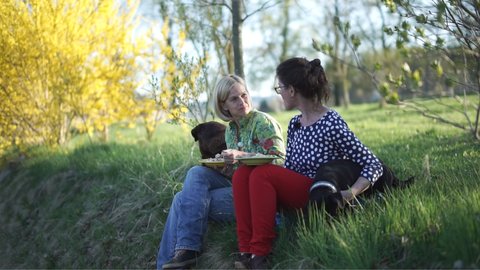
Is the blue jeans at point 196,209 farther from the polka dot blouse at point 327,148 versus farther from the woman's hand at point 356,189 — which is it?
the woman's hand at point 356,189

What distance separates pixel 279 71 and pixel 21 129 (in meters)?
5.81

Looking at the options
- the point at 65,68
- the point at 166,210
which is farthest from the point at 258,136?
the point at 65,68

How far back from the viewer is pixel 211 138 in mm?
4086

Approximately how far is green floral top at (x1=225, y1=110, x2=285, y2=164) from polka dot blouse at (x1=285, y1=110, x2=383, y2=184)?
0.21m

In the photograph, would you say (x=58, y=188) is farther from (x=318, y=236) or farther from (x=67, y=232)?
(x=318, y=236)

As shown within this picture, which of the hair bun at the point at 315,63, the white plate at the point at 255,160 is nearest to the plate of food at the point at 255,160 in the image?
the white plate at the point at 255,160

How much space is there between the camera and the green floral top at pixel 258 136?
352cm

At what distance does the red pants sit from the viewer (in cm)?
288

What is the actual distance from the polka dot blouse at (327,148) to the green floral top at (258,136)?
0.21 metres

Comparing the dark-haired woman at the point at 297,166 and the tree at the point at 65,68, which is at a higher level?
the tree at the point at 65,68

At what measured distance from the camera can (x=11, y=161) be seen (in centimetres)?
814

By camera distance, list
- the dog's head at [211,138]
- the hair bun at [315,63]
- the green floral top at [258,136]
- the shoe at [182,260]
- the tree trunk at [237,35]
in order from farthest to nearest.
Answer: the tree trunk at [237,35]
the dog's head at [211,138]
the green floral top at [258,136]
the shoe at [182,260]
the hair bun at [315,63]

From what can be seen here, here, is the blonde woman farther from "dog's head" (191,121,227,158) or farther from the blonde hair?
"dog's head" (191,121,227,158)

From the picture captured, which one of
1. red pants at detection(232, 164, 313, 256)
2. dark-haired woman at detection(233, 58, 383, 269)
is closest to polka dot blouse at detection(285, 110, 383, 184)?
dark-haired woman at detection(233, 58, 383, 269)
